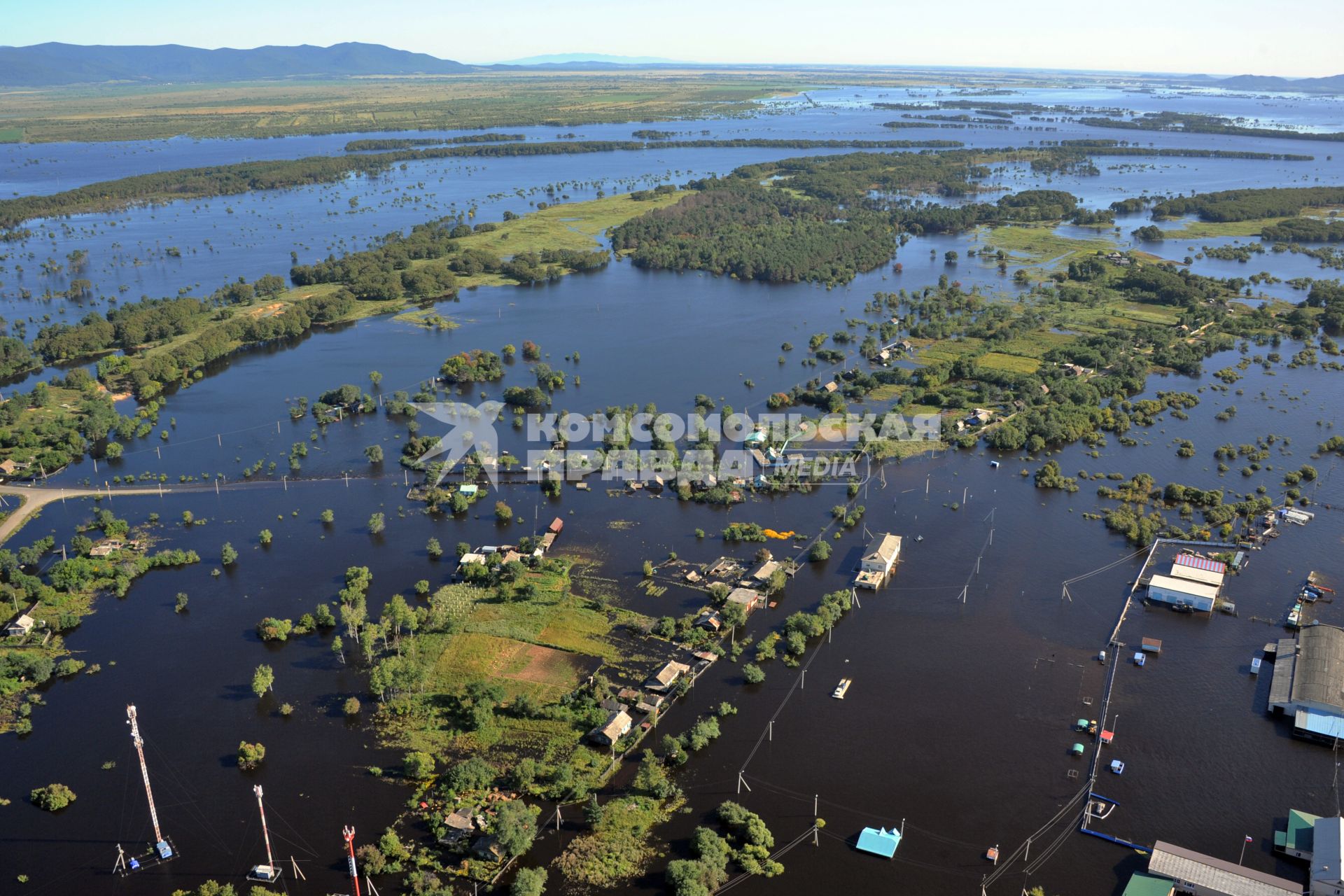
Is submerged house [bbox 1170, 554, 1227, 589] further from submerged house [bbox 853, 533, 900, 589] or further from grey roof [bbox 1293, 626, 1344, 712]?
submerged house [bbox 853, 533, 900, 589]

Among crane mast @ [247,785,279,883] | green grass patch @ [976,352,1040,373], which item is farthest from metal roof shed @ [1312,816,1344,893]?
green grass patch @ [976,352,1040,373]

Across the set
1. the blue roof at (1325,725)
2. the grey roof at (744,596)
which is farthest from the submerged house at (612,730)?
the blue roof at (1325,725)

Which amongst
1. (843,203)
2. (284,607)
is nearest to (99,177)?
(843,203)

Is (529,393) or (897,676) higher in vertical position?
(529,393)

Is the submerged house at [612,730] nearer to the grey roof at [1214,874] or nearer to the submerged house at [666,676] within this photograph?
the submerged house at [666,676]

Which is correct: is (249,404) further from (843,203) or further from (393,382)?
(843,203)

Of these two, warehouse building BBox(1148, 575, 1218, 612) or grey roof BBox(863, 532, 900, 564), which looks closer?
warehouse building BBox(1148, 575, 1218, 612)
